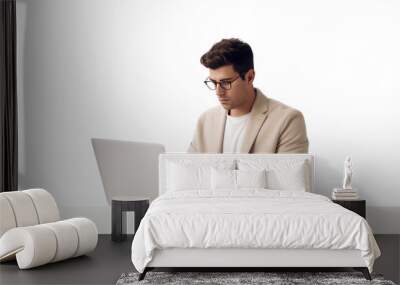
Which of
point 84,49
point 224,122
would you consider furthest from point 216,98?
point 84,49

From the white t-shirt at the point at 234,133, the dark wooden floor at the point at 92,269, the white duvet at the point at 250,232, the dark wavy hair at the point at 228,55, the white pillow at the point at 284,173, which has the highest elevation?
the dark wavy hair at the point at 228,55

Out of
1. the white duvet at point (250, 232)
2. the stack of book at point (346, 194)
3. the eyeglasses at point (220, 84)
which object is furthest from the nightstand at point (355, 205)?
the white duvet at point (250, 232)

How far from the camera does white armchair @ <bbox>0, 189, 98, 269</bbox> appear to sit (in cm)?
526

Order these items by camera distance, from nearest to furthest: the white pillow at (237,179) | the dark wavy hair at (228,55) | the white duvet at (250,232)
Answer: the white duvet at (250,232)
the white pillow at (237,179)
the dark wavy hair at (228,55)

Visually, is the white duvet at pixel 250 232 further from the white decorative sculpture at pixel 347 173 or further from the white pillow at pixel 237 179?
the white decorative sculpture at pixel 347 173

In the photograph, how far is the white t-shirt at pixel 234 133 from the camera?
7020mm

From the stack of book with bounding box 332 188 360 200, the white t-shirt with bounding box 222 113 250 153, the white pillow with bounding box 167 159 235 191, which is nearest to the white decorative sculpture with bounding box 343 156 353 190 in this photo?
the stack of book with bounding box 332 188 360 200

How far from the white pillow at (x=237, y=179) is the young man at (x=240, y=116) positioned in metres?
0.67

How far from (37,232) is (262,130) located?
2649 mm

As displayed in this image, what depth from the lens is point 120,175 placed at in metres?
7.27

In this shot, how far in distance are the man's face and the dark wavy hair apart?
0.10 meters

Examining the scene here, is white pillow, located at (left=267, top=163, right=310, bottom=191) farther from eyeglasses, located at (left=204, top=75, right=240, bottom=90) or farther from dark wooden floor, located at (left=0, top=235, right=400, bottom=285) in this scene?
eyeglasses, located at (left=204, top=75, right=240, bottom=90)

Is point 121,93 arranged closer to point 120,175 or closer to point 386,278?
point 120,175

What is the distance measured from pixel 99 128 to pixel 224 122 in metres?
1.34
